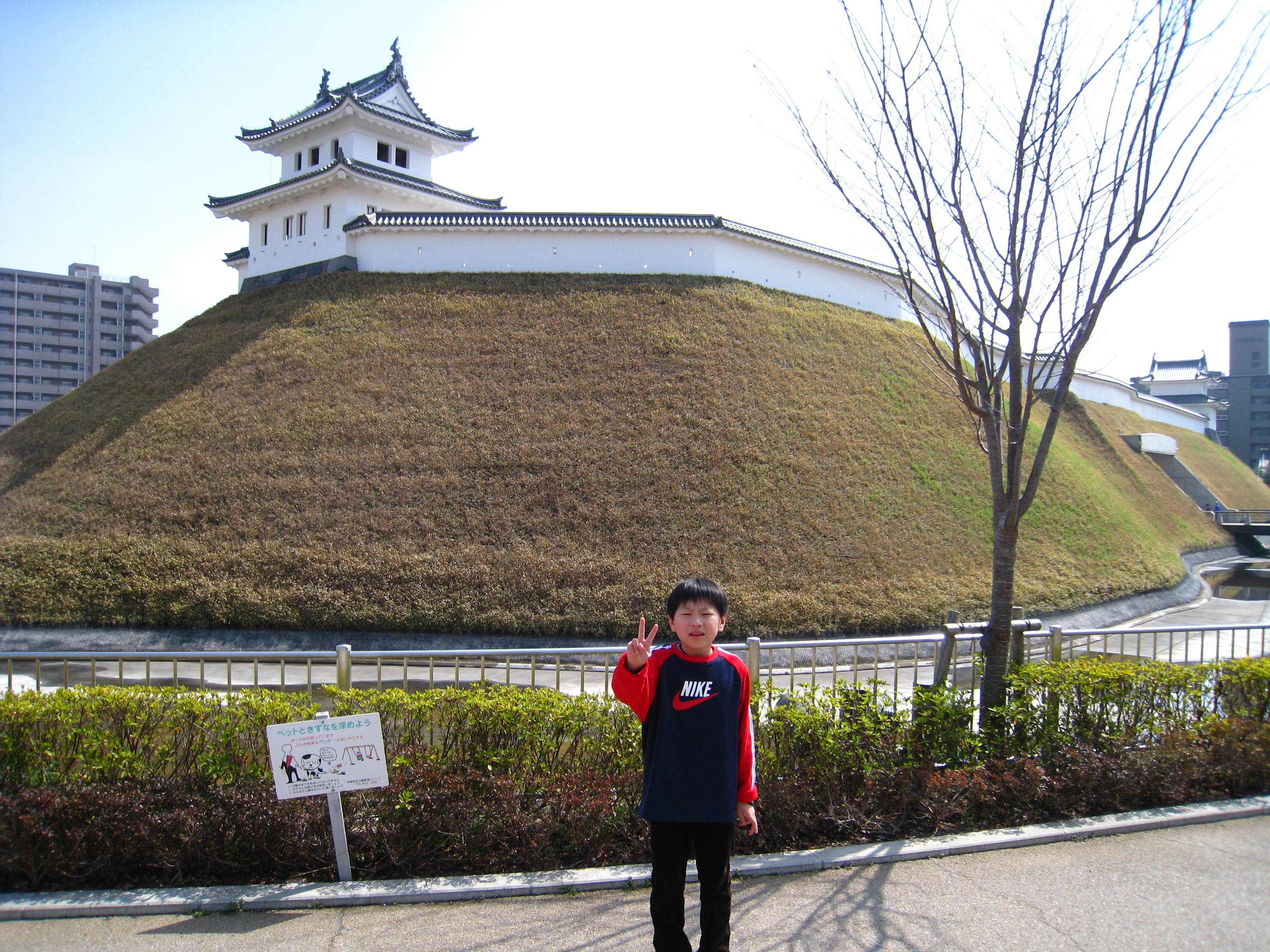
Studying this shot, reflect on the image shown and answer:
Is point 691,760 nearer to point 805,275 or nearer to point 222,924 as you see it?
point 222,924

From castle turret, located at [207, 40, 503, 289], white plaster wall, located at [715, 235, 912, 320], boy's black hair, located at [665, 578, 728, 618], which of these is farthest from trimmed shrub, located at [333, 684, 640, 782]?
castle turret, located at [207, 40, 503, 289]

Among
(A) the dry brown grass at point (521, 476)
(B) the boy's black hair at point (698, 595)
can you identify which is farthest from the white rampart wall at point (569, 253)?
(B) the boy's black hair at point (698, 595)

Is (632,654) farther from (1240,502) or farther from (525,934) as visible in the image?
(1240,502)

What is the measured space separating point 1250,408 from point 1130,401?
3930 cm

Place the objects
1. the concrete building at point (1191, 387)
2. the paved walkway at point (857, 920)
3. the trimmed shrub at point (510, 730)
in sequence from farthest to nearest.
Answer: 1. the concrete building at point (1191, 387)
2. the trimmed shrub at point (510, 730)
3. the paved walkway at point (857, 920)

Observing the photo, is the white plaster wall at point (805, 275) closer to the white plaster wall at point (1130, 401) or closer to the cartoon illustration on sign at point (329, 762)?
the white plaster wall at point (1130, 401)

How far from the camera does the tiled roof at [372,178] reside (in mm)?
24609

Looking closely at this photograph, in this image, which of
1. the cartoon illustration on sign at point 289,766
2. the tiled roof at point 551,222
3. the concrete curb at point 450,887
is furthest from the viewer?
the tiled roof at point 551,222

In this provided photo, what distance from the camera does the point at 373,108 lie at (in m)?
25.7

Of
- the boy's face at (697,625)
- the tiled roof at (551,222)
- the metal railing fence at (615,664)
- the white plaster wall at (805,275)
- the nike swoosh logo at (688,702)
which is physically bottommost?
the metal railing fence at (615,664)

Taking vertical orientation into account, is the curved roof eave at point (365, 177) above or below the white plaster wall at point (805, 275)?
above

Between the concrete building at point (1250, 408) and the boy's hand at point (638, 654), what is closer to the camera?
the boy's hand at point (638, 654)

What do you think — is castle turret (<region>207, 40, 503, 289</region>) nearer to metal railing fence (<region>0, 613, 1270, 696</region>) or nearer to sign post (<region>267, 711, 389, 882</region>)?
metal railing fence (<region>0, 613, 1270, 696</region>)

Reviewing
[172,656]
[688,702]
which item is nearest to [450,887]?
[688,702]
